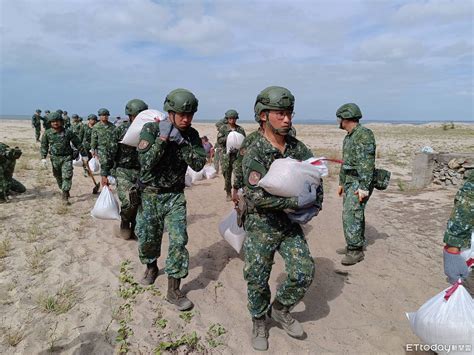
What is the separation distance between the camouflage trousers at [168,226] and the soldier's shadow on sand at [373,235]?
336cm

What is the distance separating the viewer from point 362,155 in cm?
455

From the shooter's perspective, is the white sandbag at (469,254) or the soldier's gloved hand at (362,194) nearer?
the white sandbag at (469,254)

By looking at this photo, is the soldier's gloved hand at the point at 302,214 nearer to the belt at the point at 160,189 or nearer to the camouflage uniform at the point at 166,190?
the camouflage uniform at the point at 166,190

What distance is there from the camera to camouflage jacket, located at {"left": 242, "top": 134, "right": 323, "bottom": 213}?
2729mm

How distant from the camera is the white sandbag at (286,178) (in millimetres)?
2625

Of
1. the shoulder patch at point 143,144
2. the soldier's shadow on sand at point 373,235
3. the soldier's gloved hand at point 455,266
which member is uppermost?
the shoulder patch at point 143,144

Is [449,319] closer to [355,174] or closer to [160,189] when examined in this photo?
[355,174]

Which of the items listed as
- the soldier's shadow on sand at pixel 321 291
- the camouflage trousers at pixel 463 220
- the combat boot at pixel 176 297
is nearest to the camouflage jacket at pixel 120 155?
the combat boot at pixel 176 297

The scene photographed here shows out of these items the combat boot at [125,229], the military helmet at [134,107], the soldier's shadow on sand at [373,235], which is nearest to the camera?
the military helmet at [134,107]

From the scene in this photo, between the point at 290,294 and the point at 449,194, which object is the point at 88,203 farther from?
the point at 449,194

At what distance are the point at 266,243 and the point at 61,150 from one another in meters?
6.09

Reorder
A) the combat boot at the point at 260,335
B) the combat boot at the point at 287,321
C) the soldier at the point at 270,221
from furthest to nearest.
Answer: the combat boot at the point at 287,321 → the combat boot at the point at 260,335 → the soldier at the point at 270,221

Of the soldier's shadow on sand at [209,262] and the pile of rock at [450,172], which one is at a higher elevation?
the pile of rock at [450,172]

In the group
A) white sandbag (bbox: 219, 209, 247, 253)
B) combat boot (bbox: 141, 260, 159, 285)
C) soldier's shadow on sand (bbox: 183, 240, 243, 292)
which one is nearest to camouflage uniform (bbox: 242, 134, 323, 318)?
white sandbag (bbox: 219, 209, 247, 253)
